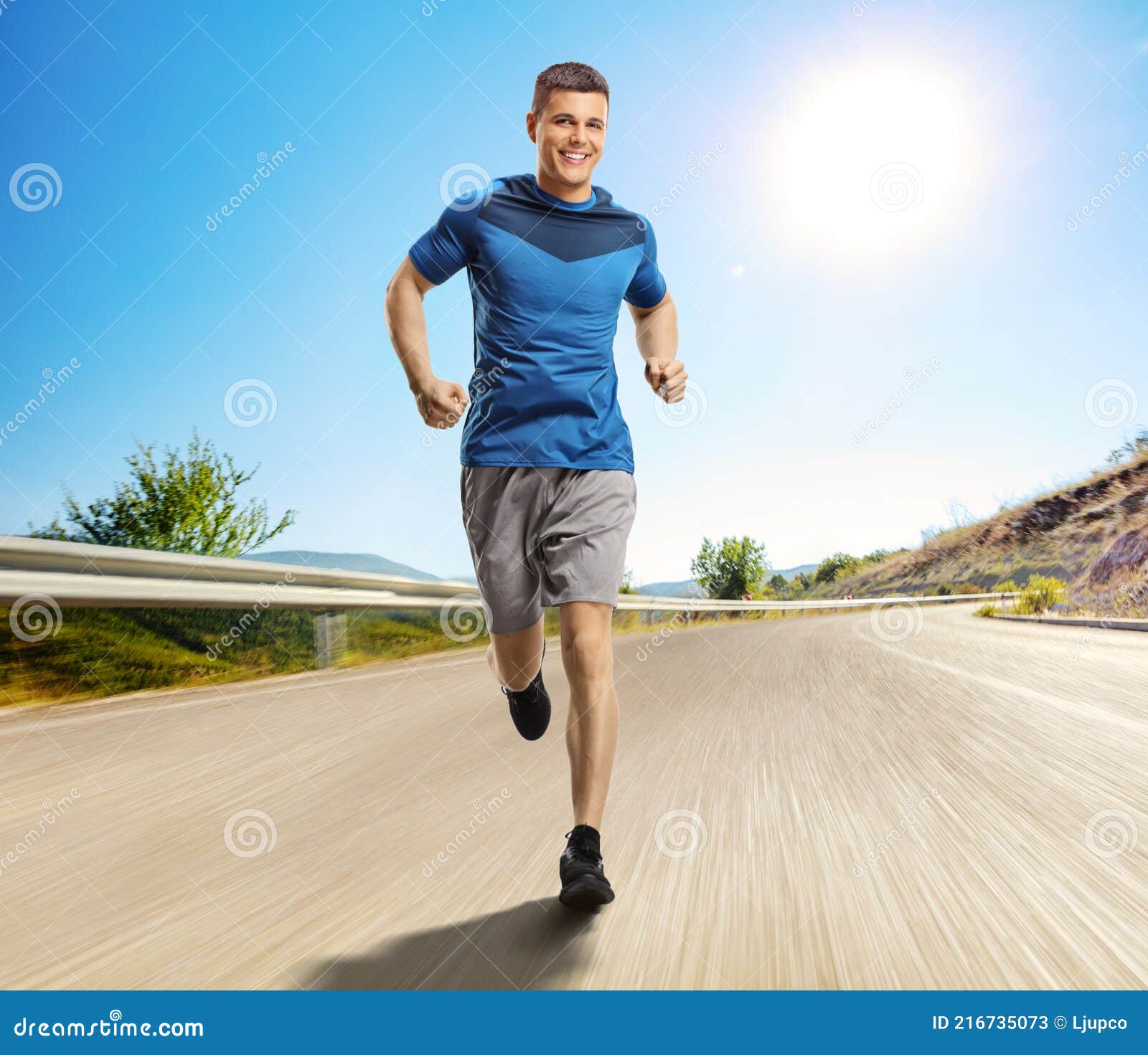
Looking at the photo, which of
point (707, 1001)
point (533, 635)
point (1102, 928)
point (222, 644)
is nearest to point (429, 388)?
point (533, 635)

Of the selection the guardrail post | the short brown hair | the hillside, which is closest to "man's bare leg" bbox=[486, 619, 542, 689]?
the short brown hair

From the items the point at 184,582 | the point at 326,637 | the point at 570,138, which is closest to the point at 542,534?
the point at 570,138

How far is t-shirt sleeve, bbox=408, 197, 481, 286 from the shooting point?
→ 3.12 m

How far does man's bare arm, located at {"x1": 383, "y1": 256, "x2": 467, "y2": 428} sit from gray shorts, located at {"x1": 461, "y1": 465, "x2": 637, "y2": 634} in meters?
0.26

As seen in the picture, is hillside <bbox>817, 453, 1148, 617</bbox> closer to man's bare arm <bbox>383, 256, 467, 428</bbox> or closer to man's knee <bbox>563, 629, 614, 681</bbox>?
man's knee <bbox>563, 629, 614, 681</bbox>

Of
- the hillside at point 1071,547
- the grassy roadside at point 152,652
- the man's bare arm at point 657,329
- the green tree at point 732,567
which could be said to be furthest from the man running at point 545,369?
the green tree at point 732,567

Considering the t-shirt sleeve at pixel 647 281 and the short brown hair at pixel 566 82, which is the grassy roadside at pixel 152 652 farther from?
the short brown hair at pixel 566 82

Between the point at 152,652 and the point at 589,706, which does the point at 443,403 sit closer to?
the point at 589,706

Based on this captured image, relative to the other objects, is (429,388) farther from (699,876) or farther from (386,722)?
(386,722)

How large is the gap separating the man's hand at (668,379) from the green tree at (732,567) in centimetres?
6426

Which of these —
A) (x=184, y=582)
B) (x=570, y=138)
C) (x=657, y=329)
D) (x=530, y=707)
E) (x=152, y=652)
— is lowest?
(x=530, y=707)

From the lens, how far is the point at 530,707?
3.73 m

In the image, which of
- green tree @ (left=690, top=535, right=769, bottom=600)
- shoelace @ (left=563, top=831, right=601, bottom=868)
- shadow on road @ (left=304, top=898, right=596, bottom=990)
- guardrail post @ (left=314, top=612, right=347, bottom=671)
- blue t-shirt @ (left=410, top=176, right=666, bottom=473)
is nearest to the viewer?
shadow on road @ (left=304, top=898, right=596, bottom=990)

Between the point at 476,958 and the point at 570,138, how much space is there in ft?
8.16
